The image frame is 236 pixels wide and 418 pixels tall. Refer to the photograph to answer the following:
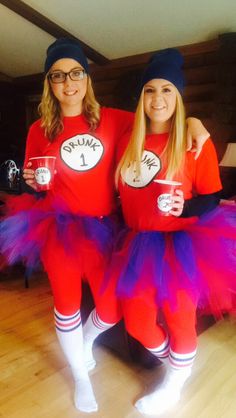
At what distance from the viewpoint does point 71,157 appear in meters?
1.45

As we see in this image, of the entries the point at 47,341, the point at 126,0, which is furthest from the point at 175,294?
the point at 126,0

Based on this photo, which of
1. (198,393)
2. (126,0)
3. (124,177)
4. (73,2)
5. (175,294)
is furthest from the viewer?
(73,2)

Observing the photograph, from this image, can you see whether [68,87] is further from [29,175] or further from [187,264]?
[187,264]

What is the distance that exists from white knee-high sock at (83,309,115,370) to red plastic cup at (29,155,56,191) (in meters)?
0.62

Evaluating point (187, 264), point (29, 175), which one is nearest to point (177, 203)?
point (187, 264)

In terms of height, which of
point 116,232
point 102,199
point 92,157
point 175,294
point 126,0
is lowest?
point 175,294

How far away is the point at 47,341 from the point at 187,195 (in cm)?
124

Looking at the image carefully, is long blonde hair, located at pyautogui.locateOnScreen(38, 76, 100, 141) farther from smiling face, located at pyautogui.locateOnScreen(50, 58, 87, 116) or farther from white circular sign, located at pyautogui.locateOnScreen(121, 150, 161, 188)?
white circular sign, located at pyautogui.locateOnScreen(121, 150, 161, 188)

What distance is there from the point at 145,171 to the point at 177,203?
23 centimetres

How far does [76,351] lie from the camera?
146 cm

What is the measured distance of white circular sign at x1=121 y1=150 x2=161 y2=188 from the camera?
4.38ft

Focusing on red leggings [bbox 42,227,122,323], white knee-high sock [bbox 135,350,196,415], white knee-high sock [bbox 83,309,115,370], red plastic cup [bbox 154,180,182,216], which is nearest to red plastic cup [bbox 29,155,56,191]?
red leggings [bbox 42,227,122,323]

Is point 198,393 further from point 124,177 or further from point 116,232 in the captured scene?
point 124,177

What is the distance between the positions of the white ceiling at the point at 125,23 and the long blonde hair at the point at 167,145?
1.95m
